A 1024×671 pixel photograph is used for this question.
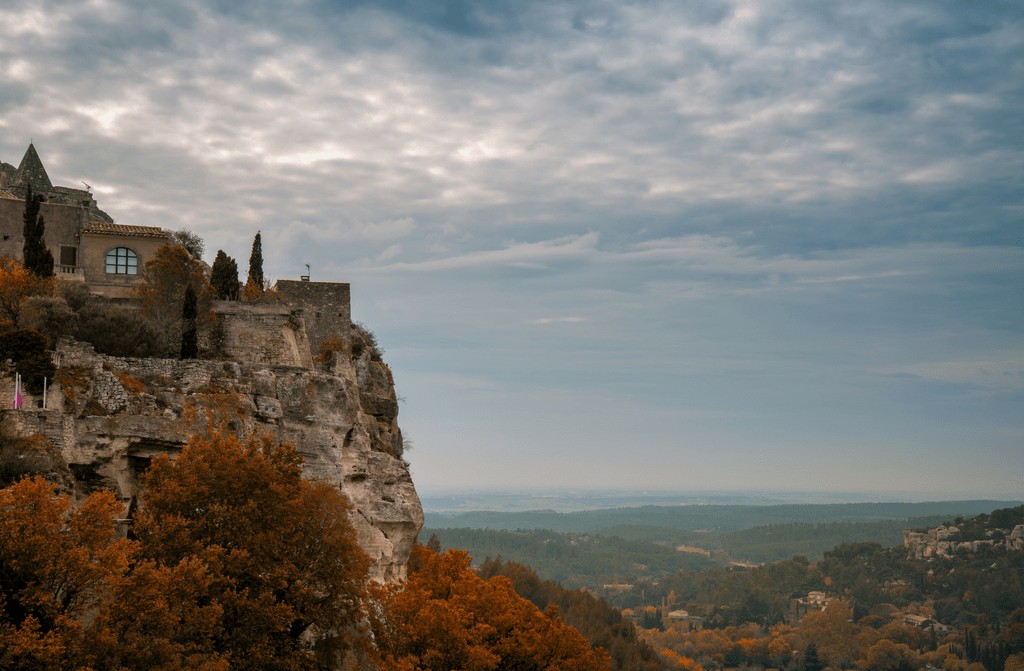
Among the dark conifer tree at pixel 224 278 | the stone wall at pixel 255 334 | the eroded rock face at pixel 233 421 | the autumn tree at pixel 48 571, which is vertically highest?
the dark conifer tree at pixel 224 278

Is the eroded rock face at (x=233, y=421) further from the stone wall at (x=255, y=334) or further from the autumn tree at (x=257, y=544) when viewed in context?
the stone wall at (x=255, y=334)

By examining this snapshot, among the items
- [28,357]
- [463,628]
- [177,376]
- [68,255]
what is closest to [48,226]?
[68,255]

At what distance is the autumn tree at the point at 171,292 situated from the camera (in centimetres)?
4316

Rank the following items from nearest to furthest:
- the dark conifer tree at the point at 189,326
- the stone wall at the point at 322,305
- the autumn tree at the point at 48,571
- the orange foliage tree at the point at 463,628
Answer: the autumn tree at the point at 48,571 < the orange foliage tree at the point at 463,628 < the dark conifer tree at the point at 189,326 < the stone wall at the point at 322,305

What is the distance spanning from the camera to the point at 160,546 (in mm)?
28672

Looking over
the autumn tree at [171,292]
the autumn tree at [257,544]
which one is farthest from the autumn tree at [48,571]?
the autumn tree at [171,292]

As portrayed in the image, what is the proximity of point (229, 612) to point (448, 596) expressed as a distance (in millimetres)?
13748

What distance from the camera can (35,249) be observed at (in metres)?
44.5

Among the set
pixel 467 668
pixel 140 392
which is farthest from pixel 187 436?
pixel 467 668

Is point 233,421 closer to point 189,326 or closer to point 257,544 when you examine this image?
point 257,544

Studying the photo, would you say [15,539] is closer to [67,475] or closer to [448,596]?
[67,475]

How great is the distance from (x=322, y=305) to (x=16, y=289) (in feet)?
47.3

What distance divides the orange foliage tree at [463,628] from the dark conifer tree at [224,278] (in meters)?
15.7

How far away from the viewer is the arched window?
158 feet
